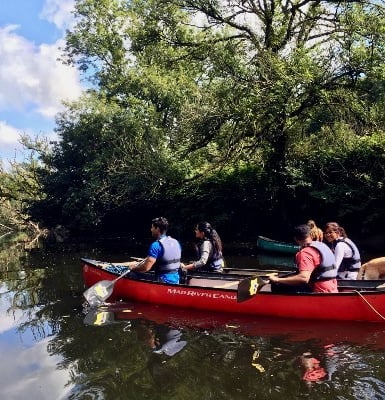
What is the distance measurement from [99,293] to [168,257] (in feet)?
5.37

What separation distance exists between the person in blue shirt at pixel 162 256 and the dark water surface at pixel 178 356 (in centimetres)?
67

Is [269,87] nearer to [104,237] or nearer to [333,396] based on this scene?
[333,396]

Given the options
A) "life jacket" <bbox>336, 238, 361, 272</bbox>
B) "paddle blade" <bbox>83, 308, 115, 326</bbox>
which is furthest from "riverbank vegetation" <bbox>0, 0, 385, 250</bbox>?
"paddle blade" <bbox>83, 308, 115, 326</bbox>

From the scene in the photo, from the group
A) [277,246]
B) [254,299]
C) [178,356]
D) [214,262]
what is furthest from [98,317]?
[277,246]

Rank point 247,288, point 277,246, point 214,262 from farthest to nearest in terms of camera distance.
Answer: point 277,246, point 214,262, point 247,288

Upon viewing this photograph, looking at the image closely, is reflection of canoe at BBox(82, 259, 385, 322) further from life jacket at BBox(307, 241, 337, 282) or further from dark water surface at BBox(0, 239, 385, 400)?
life jacket at BBox(307, 241, 337, 282)

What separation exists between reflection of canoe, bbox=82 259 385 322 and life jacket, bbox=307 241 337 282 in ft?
0.88

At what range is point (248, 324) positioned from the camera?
26.8 feet

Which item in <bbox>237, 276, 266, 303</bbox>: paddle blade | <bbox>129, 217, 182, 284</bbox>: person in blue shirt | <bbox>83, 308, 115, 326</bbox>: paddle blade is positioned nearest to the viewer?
<bbox>237, 276, 266, 303</bbox>: paddle blade

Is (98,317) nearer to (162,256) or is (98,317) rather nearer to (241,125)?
(162,256)

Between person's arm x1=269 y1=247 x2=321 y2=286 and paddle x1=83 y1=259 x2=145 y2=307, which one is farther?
paddle x1=83 y1=259 x2=145 y2=307

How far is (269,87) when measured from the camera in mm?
17094

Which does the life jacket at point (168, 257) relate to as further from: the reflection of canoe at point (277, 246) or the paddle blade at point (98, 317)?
the reflection of canoe at point (277, 246)

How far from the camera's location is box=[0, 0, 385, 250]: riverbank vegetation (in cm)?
1702
